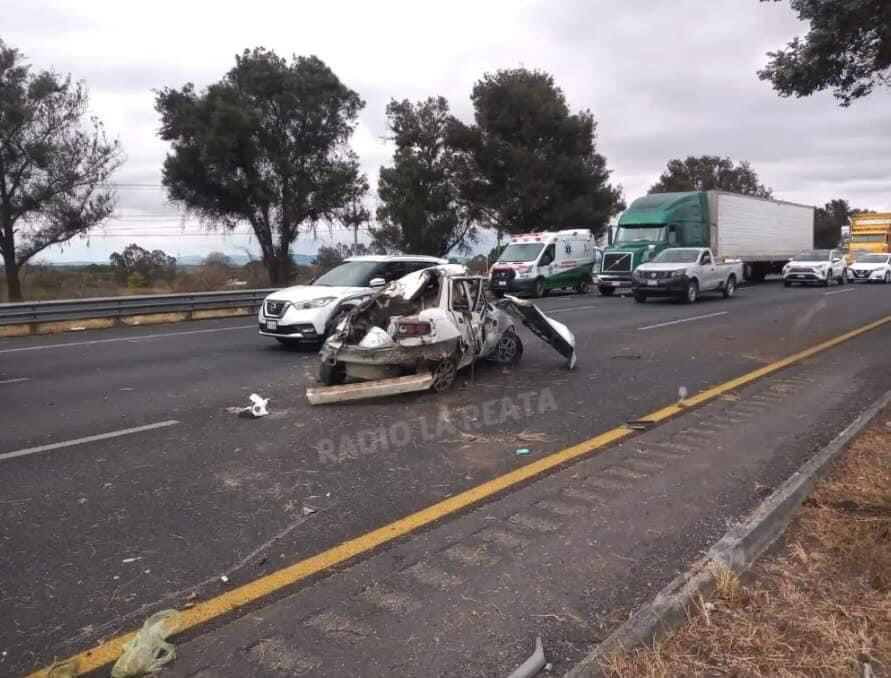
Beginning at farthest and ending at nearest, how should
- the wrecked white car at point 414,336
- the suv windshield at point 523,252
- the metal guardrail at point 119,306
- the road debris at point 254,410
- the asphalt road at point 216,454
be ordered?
the suv windshield at point 523,252
the metal guardrail at point 119,306
the wrecked white car at point 414,336
the road debris at point 254,410
the asphalt road at point 216,454

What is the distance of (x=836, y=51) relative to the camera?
→ 12352 millimetres

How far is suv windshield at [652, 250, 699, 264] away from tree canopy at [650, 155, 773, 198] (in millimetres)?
50351

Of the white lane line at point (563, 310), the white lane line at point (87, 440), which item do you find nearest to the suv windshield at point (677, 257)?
the white lane line at point (563, 310)

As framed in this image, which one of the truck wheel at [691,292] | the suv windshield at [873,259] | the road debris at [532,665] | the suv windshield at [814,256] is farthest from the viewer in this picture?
the suv windshield at [873,259]

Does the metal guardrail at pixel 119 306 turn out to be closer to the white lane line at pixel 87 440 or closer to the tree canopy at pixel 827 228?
the white lane line at pixel 87 440

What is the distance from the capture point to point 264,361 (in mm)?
10633

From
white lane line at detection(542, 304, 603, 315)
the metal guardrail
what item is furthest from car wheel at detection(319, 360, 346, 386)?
white lane line at detection(542, 304, 603, 315)

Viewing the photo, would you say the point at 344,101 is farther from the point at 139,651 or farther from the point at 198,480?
the point at 139,651

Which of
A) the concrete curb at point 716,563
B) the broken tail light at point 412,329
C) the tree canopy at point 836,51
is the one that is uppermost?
the tree canopy at point 836,51

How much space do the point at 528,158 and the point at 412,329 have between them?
33363mm

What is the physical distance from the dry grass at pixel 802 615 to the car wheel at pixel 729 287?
20280 mm

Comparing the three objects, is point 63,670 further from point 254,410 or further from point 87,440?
point 254,410

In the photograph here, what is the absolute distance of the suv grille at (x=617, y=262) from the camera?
24.8 m

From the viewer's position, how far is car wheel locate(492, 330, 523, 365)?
9.88 m
